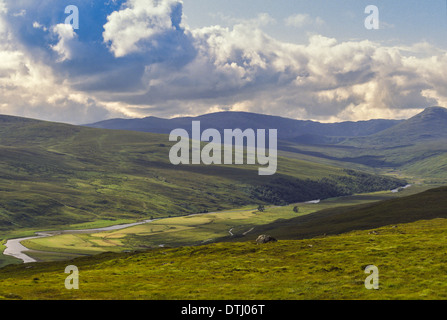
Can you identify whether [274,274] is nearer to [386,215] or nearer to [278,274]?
[278,274]

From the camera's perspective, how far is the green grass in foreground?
55875 millimetres

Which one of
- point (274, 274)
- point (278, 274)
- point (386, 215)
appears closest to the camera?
point (278, 274)

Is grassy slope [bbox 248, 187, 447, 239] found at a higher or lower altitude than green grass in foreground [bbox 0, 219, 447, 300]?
higher

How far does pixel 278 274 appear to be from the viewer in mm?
70062

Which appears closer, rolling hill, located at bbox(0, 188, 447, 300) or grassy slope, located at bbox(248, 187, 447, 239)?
rolling hill, located at bbox(0, 188, 447, 300)

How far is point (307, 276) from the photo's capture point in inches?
2611

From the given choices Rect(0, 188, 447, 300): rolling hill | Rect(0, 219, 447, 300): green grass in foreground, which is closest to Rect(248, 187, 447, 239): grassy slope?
Rect(0, 188, 447, 300): rolling hill

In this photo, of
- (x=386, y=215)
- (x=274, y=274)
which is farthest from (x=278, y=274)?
(x=386, y=215)

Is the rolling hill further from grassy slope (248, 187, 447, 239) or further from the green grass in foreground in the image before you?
grassy slope (248, 187, 447, 239)

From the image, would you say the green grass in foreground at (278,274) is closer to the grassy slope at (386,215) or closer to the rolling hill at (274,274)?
the rolling hill at (274,274)

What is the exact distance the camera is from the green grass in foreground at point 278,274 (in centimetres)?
5588
